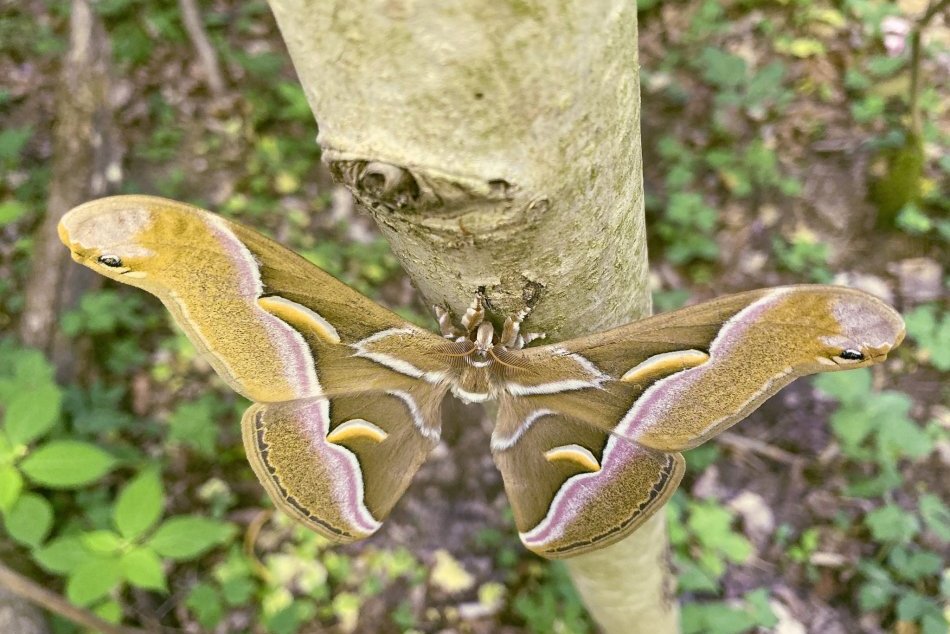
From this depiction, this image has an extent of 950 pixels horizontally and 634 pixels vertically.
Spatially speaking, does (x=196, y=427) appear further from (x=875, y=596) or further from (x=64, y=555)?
(x=875, y=596)

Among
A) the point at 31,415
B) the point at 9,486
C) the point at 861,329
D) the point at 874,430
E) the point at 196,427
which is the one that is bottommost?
the point at 874,430

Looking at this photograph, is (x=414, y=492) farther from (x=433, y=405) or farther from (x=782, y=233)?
(x=782, y=233)

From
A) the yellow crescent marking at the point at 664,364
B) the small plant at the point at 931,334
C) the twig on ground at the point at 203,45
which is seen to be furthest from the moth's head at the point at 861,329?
the twig on ground at the point at 203,45

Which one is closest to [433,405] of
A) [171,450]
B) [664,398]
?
[664,398]

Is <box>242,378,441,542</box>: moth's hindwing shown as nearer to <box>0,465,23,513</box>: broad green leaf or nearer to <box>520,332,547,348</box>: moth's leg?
<box>520,332,547,348</box>: moth's leg

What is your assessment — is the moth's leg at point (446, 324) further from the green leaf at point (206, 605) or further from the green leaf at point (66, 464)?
the green leaf at point (206, 605)

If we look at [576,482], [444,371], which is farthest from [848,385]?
[444,371]
